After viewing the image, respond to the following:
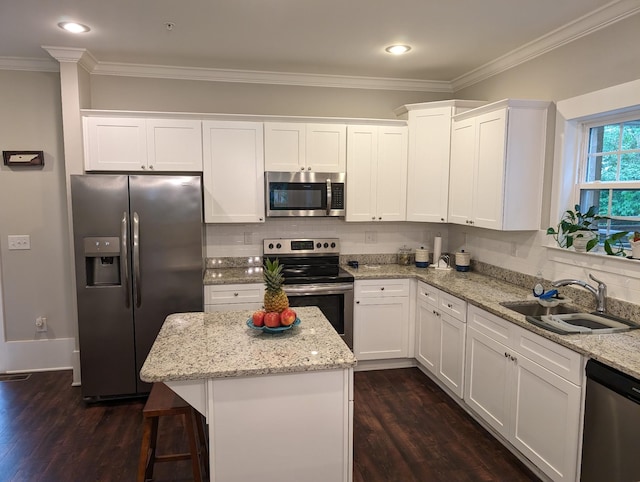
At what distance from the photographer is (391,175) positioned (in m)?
4.09

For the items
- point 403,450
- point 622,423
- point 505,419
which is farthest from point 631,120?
point 403,450

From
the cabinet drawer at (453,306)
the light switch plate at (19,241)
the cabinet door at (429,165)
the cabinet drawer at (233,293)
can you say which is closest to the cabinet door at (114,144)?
the light switch plate at (19,241)

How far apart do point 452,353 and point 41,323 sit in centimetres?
362

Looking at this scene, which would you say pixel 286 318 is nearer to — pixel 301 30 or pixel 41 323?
pixel 301 30

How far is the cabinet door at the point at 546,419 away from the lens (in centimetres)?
214

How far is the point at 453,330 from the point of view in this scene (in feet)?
10.7

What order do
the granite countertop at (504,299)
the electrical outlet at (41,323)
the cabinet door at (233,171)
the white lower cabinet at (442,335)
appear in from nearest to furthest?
the granite countertop at (504,299) → the white lower cabinet at (442,335) → the cabinet door at (233,171) → the electrical outlet at (41,323)

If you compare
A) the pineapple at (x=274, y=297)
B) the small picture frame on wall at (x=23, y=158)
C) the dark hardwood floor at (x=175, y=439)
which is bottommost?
the dark hardwood floor at (x=175, y=439)

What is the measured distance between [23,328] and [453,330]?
12.5 feet

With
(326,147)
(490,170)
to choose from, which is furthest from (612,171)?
(326,147)

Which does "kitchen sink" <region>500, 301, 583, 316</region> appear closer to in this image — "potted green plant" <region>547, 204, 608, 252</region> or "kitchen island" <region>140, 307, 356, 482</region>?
"potted green plant" <region>547, 204, 608, 252</region>

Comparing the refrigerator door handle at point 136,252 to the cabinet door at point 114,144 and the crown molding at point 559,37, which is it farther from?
the crown molding at point 559,37

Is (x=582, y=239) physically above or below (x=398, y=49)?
below

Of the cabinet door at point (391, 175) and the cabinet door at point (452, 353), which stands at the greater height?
the cabinet door at point (391, 175)
